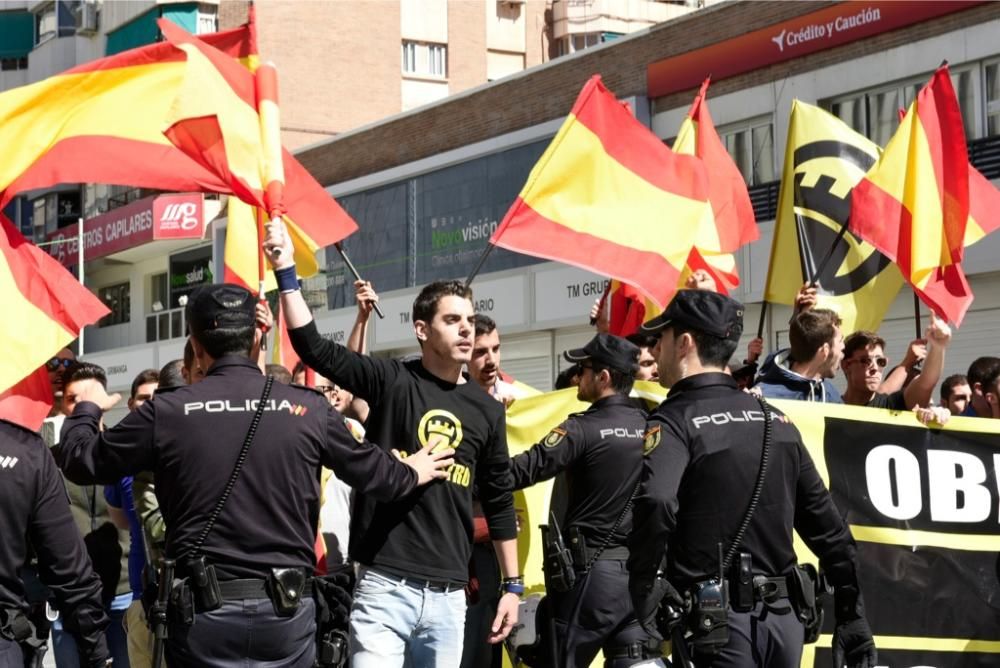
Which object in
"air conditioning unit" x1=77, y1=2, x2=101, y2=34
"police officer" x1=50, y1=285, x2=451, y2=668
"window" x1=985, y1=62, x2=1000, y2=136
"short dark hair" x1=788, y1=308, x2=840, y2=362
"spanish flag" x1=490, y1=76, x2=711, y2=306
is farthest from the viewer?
"air conditioning unit" x1=77, y1=2, x2=101, y2=34

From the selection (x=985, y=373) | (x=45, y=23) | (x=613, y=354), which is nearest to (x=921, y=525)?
(x=985, y=373)

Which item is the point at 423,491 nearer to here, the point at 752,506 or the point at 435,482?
the point at 435,482

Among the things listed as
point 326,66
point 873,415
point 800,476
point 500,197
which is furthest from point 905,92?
point 326,66

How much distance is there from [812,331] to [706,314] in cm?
223

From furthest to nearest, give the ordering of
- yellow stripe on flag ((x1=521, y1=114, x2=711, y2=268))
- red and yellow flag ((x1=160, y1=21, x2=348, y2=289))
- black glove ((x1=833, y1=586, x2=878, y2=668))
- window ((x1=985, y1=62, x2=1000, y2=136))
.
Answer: window ((x1=985, y1=62, x2=1000, y2=136)) < yellow stripe on flag ((x1=521, y1=114, x2=711, y2=268)) < red and yellow flag ((x1=160, y1=21, x2=348, y2=289)) < black glove ((x1=833, y1=586, x2=878, y2=668))

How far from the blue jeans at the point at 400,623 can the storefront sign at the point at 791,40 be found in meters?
17.5

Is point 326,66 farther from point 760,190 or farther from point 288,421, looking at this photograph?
point 288,421

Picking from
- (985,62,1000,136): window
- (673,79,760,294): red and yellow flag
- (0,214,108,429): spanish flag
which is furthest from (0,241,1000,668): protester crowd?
(985,62,1000,136): window

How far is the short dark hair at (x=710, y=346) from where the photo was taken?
4938 mm

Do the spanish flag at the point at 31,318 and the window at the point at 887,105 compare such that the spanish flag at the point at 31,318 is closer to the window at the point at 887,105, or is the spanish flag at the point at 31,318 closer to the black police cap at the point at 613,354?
the black police cap at the point at 613,354

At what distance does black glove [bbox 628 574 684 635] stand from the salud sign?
126 feet

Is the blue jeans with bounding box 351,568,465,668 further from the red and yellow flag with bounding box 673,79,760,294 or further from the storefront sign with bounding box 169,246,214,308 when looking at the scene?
the storefront sign with bounding box 169,246,214,308

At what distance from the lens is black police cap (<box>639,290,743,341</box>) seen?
493 cm

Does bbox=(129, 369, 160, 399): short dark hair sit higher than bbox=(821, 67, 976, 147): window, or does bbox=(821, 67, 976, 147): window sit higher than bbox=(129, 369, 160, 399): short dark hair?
bbox=(821, 67, 976, 147): window
